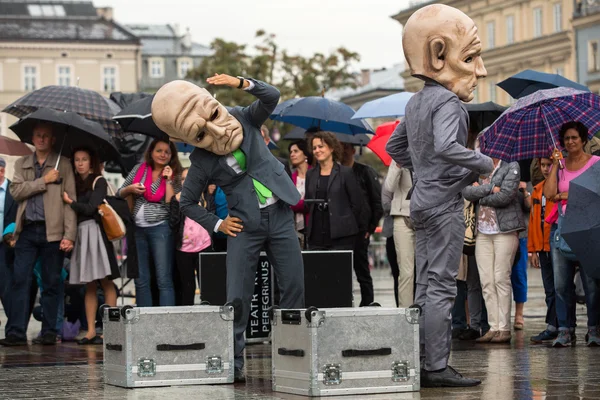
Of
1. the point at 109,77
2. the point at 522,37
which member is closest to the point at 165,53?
the point at 109,77

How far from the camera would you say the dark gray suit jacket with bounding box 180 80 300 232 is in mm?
9430

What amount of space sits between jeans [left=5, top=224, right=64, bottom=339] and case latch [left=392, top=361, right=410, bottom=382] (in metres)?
5.91

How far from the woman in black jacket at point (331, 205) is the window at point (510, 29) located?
2992 inches

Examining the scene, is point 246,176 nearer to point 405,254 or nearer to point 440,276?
point 440,276

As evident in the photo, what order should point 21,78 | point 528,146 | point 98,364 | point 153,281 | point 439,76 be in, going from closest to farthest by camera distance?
point 439,76
point 98,364
point 528,146
point 153,281
point 21,78

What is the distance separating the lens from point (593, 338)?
1209 cm

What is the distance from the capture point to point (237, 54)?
58.8 metres

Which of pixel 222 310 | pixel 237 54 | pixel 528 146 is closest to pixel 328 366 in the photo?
pixel 222 310

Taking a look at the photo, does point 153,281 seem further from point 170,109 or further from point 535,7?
point 535,7

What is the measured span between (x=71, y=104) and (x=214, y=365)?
6.59m

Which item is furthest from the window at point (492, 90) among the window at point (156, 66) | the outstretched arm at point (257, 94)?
the outstretched arm at point (257, 94)

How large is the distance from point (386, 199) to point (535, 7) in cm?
7486

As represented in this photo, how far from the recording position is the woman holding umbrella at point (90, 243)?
13.6m

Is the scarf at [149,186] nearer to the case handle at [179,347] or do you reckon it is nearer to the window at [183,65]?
the case handle at [179,347]
